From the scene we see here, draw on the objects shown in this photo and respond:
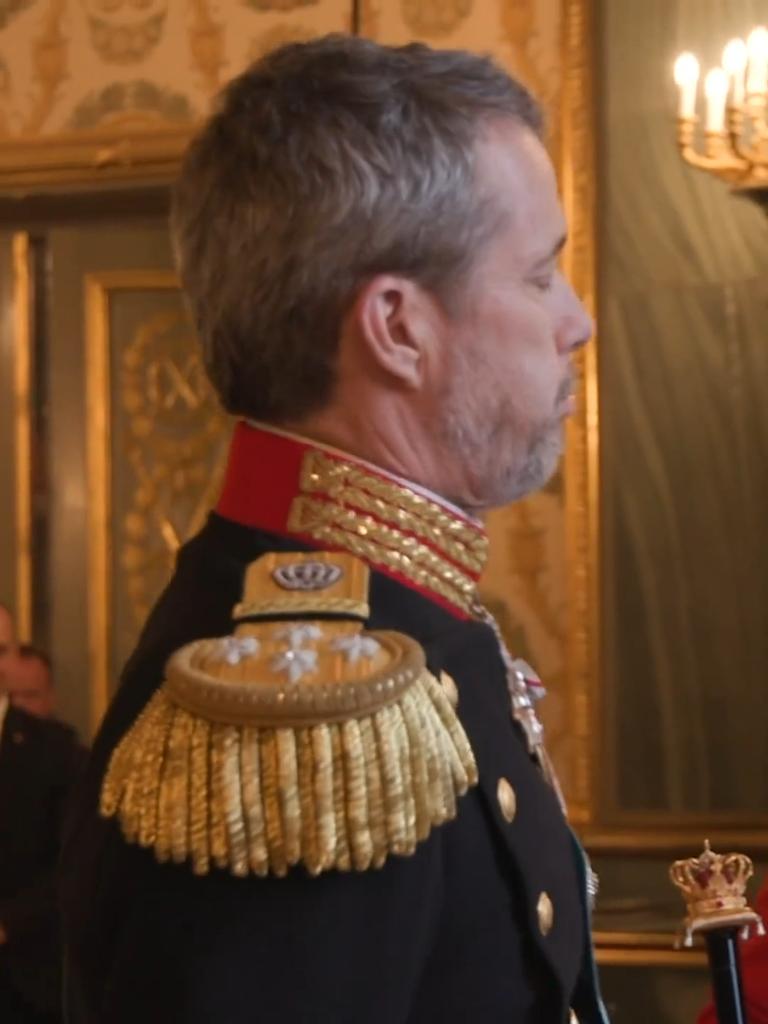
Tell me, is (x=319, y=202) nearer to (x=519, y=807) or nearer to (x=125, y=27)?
(x=519, y=807)

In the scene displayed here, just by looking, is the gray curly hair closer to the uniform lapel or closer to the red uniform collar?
the red uniform collar

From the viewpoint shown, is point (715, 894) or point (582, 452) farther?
point (582, 452)

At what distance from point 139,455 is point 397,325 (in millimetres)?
2768

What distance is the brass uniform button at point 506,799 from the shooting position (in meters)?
1.05

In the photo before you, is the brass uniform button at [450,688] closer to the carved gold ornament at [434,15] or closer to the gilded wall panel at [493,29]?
the gilded wall panel at [493,29]

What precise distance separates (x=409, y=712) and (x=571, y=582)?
2.45m

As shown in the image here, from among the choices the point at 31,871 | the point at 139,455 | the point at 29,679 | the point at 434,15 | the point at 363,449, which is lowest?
the point at 31,871

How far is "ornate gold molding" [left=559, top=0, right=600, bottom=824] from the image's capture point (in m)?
3.32

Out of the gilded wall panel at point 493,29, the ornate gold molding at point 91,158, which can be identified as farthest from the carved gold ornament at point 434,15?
the ornate gold molding at point 91,158

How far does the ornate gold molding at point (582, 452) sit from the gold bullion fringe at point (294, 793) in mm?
2436

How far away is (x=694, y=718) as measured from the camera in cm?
331

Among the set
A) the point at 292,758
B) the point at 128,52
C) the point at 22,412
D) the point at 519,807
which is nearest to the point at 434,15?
the point at 128,52

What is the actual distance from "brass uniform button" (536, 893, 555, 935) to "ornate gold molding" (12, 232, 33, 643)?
293cm

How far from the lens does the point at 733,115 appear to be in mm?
3070
